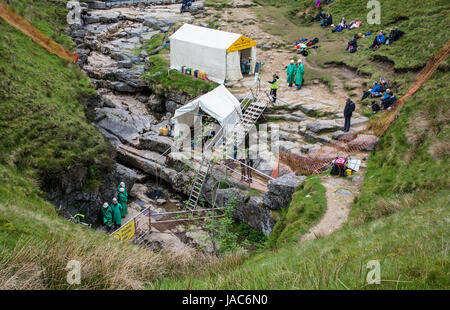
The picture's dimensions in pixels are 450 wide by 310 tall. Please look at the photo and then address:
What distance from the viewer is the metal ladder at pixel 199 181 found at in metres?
18.9

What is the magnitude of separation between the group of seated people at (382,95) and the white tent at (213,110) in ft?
24.0

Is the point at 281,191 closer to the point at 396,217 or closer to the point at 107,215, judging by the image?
the point at 396,217

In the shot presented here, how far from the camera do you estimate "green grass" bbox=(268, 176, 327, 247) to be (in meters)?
11.7

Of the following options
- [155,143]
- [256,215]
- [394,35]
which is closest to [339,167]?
[256,215]

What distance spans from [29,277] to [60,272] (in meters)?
0.46

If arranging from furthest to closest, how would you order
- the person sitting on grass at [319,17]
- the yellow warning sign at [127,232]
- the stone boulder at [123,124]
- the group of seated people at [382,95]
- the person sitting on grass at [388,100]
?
the person sitting on grass at [319,17]
the stone boulder at [123,124]
the group of seated people at [382,95]
the person sitting on grass at [388,100]
the yellow warning sign at [127,232]

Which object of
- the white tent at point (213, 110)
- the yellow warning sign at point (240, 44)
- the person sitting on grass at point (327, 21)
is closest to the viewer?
the white tent at point (213, 110)

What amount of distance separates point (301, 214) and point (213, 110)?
390 inches

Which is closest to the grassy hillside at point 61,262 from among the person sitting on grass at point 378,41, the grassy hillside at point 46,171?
the grassy hillside at point 46,171

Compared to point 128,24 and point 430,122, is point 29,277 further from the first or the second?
point 128,24

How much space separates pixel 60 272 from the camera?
6.07 metres

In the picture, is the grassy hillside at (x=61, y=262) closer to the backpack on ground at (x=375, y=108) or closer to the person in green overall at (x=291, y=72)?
the backpack on ground at (x=375, y=108)

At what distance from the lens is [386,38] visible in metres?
26.0

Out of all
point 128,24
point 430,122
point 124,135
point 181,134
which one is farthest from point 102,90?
point 430,122
